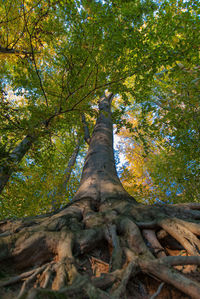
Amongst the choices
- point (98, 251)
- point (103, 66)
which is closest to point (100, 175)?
point (98, 251)

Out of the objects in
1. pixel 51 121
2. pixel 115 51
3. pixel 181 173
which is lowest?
pixel 181 173

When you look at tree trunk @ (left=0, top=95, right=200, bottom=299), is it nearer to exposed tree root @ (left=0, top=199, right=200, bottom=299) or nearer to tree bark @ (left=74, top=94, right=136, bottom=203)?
exposed tree root @ (left=0, top=199, right=200, bottom=299)

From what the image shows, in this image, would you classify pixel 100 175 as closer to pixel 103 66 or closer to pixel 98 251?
pixel 98 251

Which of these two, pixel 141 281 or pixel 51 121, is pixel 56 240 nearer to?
pixel 141 281

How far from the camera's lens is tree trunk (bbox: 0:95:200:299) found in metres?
1.24

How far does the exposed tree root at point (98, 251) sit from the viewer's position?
1234 millimetres

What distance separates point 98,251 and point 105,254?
9cm

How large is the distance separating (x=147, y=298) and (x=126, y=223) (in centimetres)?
77

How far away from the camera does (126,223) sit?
2.09 meters

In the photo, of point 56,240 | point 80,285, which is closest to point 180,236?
point 80,285

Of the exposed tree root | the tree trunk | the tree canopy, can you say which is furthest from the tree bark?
the tree canopy

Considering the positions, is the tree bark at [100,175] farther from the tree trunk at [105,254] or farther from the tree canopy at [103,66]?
the tree canopy at [103,66]

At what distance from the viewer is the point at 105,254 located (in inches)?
77.3

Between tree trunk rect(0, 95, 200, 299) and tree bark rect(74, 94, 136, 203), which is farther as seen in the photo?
tree bark rect(74, 94, 136, 203)
